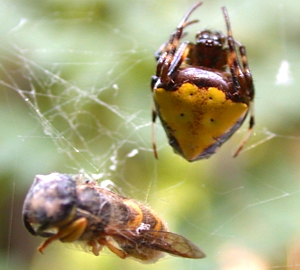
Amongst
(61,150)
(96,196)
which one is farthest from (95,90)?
(96,196)

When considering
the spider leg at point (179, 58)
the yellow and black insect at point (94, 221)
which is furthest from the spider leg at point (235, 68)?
the yellow and black insect at point (94, 221)

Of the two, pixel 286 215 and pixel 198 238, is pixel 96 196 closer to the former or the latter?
pixel 198 238

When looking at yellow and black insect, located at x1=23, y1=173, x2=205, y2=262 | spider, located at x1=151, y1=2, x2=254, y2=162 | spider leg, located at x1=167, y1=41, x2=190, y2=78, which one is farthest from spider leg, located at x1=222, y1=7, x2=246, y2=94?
yellow and black insect, located at x1=23, y1=173, x2=205, y2=262

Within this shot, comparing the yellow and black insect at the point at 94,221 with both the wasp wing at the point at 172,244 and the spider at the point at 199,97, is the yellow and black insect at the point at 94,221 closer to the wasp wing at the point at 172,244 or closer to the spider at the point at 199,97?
the wasp wing at the point at 172,244

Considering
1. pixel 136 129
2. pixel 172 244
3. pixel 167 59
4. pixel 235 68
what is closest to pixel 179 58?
pixel 167 59

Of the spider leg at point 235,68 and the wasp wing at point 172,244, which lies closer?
the wasp wing at point 172,244

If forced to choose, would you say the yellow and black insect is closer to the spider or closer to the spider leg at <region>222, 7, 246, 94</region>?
the spider
